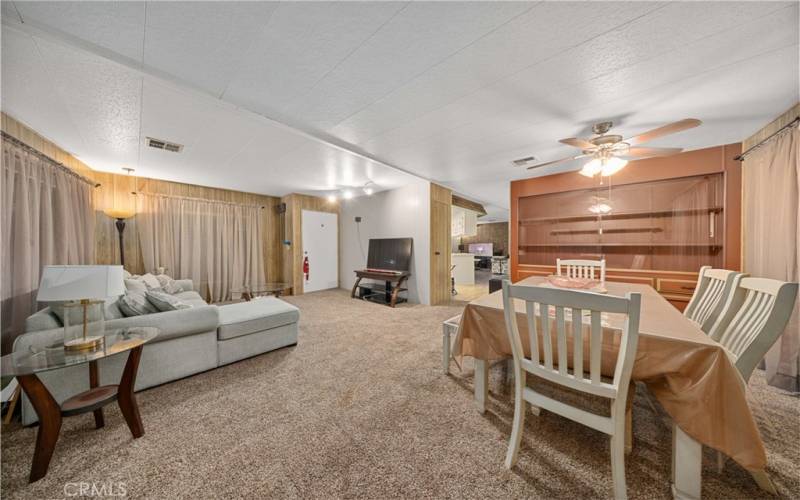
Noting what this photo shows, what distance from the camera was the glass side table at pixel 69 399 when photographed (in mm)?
1253

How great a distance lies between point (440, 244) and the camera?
5055 mm

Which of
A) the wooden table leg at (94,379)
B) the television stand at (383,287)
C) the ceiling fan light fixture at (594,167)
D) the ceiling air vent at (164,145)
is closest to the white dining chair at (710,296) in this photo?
the ceiling fan light fixture at (594,167)

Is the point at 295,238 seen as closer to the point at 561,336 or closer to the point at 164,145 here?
the point at 164,145

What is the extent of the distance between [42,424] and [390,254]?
4362 mm

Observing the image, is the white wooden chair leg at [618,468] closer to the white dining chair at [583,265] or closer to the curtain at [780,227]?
the white dining chair at [583,265]

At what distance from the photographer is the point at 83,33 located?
141 cm

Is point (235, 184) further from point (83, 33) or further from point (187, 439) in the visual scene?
point (187, 439)

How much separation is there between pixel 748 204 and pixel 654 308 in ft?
7.38

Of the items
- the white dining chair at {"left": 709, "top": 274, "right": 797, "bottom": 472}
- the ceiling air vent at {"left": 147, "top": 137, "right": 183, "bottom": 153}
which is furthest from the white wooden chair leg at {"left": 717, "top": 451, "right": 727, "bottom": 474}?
the ceiling air vent at {"left": 147, "top": 137, "right": 183, "bottom": 153}

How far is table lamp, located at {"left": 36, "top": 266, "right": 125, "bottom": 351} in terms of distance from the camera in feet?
4.56

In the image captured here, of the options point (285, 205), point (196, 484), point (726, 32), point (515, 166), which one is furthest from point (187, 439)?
point (285, 205)

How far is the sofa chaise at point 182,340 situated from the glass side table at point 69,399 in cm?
19

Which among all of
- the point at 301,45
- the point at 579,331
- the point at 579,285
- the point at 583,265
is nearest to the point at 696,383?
the point at 579,331

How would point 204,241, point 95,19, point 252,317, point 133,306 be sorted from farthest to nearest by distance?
point 204,241
point 252,317
point 133,306
point 95,19
